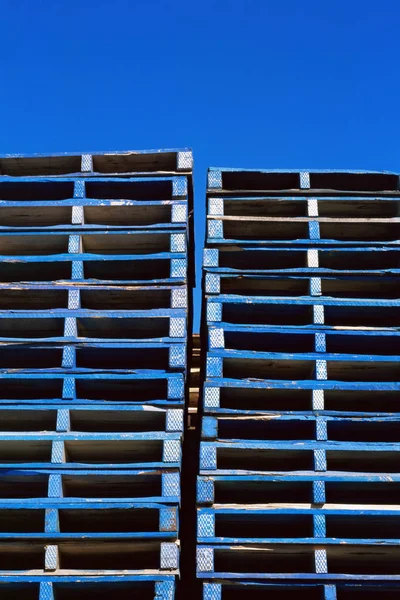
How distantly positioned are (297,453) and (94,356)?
145cm

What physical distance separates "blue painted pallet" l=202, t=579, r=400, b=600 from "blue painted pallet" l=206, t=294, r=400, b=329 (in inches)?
63.1

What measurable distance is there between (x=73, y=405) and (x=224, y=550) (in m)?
1.25

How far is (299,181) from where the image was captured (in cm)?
551

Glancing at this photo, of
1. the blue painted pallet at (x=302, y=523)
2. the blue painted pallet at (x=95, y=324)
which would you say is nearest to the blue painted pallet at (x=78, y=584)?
the blue painted pallet at (x=302, y=523)

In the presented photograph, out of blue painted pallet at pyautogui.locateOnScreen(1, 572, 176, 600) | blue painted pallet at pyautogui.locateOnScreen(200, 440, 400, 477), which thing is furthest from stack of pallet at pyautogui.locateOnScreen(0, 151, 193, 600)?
blue painted pallet at pyautogui.locateOnScreen(200, 440, 400, 477)

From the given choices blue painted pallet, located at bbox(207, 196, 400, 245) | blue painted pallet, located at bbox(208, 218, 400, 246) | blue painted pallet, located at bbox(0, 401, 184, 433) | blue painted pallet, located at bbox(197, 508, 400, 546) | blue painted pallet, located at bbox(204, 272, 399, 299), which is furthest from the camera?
blue painted pallet, located at bbox(207, 196, 400, 245)

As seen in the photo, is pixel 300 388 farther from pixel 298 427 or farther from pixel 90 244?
pixel 90 244

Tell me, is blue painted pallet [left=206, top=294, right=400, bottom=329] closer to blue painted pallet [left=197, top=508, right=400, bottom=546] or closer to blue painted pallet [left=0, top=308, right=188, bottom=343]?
blue painted pallet [left=0, top=308, right=188, bottom=343]

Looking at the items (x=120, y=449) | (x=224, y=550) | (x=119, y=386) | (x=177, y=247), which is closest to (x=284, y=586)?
(x=224, y=550)

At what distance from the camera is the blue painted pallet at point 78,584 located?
13.6ft

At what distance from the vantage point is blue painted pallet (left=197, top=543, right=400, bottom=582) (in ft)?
13.8

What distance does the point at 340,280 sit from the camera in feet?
17.0

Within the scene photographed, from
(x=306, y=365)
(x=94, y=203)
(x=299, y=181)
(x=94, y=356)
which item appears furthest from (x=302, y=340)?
(x=94, y=203)

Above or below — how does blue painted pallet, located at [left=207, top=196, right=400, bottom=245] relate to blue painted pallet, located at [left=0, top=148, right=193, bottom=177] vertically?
below
